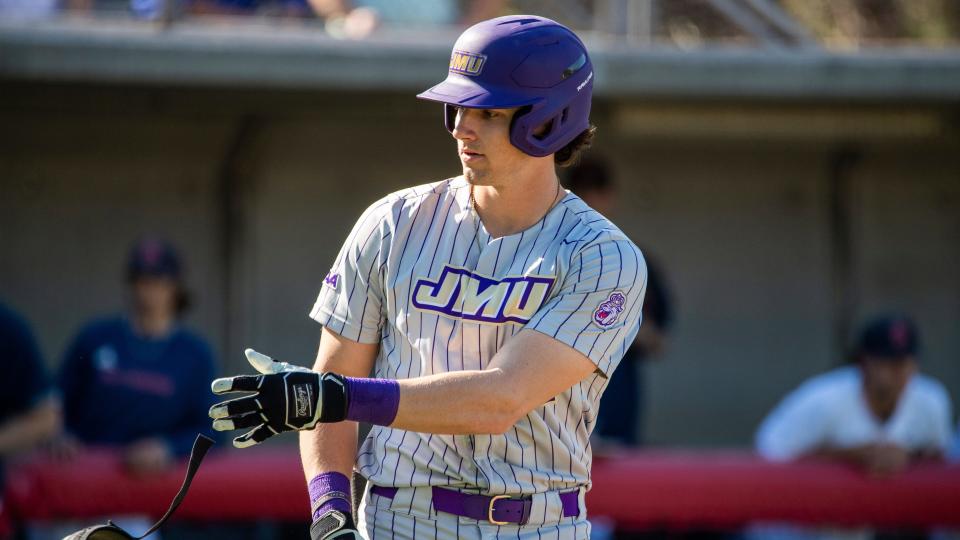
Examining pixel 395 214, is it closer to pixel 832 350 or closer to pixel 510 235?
pixel 510 235

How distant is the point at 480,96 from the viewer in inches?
114

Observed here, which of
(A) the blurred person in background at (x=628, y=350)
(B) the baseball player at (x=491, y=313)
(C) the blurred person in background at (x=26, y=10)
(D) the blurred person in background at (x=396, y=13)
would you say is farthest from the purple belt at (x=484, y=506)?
(C) the blurred person in background at (x=26, y=10)

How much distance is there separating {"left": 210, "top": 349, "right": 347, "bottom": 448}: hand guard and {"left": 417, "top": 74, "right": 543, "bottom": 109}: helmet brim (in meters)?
0.67

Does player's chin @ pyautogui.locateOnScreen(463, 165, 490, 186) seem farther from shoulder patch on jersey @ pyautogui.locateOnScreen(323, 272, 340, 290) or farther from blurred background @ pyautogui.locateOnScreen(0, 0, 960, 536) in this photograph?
blurred background @ pyautogui.locateOnScreen(0, 0, 960, 536)

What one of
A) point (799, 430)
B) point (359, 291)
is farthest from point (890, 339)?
point (359, 291)

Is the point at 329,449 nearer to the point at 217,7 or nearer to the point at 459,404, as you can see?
the point at 459,404

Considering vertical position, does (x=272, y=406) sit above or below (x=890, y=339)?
above

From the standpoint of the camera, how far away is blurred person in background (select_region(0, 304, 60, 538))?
5.58 m

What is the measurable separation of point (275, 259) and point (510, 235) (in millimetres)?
4859

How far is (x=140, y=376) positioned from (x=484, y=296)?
337 centimetres

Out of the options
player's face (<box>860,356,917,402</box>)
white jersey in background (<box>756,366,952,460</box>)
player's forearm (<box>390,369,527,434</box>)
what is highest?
player's forearm (<box>390,369,527,434</box>)

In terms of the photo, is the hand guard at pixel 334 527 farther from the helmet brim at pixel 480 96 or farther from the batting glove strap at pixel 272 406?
the helmet brim at pixel 480 96

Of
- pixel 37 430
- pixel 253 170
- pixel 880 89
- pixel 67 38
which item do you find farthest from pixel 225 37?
pixel 880 89

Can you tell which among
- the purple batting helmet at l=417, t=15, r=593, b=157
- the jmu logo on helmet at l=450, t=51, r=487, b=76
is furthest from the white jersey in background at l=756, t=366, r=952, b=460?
the jmu logo on helmet at l=450, t=51, r=487, b=76
